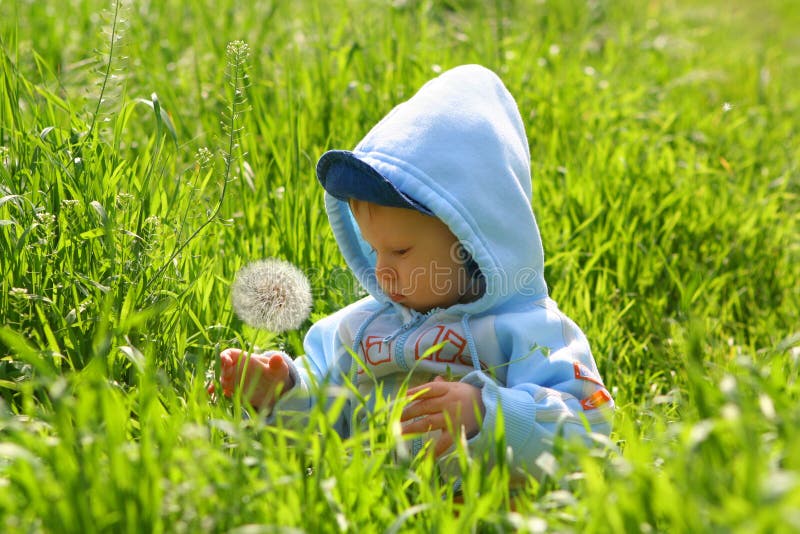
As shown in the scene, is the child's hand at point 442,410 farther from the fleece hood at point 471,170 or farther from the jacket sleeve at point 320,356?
the jacket sleeve at point 320,356

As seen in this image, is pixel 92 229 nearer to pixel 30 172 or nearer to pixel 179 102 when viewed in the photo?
pixel 30 172

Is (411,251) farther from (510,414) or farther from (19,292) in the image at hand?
(19,292)

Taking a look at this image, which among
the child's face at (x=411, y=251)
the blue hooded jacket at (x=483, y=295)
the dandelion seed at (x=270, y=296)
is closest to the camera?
the blue hooded jacket at (x=483, y=295)

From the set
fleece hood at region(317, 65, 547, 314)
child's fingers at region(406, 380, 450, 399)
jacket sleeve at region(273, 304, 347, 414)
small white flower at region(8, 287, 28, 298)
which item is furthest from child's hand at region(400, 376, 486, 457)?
small white flower at region(8, 287, 28, 298)

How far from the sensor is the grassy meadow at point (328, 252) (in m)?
1.57

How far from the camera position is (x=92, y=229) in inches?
99.8

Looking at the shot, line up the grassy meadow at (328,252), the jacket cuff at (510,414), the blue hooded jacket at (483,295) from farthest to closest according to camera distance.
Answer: the blue hooded jacket at (483,295) < the jacket cuff at (510,414) < the grassy meadow at (328,252)

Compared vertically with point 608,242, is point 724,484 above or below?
above

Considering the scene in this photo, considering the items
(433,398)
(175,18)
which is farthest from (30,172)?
(175,18)

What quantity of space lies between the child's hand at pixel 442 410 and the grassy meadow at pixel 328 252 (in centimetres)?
9

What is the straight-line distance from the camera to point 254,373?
8.04 feet

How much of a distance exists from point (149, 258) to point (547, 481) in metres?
1.17

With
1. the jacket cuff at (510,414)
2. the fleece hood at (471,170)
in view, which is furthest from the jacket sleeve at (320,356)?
the jacket cuff at (510,414)

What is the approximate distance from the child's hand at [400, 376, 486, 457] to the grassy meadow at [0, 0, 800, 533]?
0.29 feet
